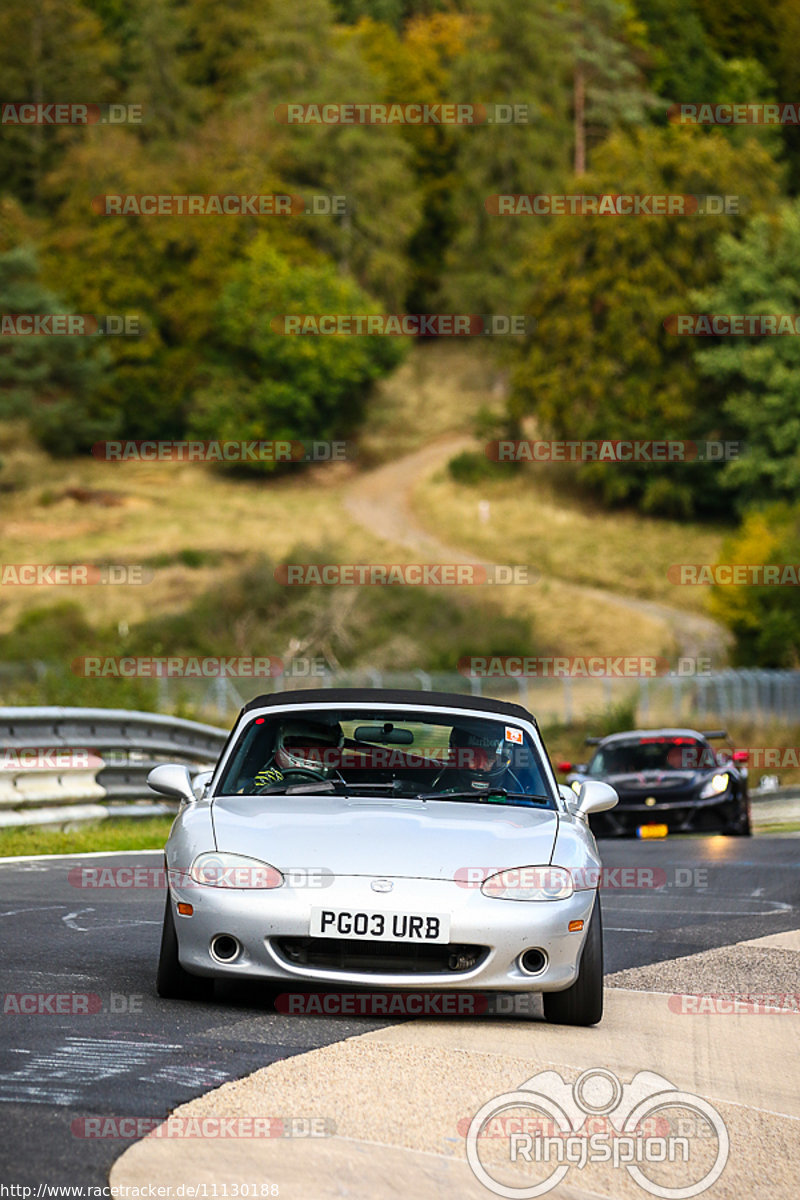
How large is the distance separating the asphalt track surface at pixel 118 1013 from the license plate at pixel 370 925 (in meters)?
0.35

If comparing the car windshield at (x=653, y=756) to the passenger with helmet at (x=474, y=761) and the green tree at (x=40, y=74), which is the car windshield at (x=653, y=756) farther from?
the green tree at (x=40, y=74)

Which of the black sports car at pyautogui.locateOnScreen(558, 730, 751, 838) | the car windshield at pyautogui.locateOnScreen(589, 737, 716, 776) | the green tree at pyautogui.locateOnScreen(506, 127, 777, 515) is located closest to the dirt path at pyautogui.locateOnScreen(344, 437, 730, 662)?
the green tree at pyautogui.locateOnScreen(506, 127, 777, 515)

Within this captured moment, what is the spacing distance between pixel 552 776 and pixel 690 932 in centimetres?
311

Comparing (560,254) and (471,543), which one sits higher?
(560,254)

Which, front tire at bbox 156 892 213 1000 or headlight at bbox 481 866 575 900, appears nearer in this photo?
headlight at bbox 481 866 575 900

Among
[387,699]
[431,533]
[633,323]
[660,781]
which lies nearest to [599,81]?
[633,323]

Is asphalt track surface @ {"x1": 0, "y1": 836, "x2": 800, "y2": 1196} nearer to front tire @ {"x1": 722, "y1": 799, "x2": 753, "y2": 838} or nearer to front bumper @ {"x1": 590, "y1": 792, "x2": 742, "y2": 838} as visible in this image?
front bumper @ {"x1": 590, "y1": 792, "x2": 742, "y2": 838}

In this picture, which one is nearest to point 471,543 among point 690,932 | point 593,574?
point 593,574

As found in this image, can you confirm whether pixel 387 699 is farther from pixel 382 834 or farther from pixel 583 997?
pixel 583 997

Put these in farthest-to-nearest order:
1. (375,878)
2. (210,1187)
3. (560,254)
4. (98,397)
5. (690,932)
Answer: (98,397) < (560,254) < (690,932) < (375,878) < (210,1187)

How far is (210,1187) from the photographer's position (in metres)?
4.91

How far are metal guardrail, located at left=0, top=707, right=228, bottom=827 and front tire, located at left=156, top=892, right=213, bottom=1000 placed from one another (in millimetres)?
8045

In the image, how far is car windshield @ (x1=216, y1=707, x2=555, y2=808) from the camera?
8648 mm

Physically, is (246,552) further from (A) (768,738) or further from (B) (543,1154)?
(B) (543,1154)
